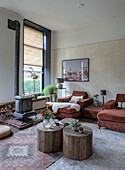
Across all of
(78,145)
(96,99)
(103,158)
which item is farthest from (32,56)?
(103,158)

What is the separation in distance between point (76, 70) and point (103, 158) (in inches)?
155

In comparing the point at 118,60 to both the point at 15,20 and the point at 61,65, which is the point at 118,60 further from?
the point at 15,20

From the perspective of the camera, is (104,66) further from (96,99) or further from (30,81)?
(30,81)

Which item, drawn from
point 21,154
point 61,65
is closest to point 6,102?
point 21,154

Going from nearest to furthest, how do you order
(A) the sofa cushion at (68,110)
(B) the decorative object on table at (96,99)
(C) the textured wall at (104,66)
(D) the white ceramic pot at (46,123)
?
(D) the white ceramic pot at (46,123), (A) the sofa cushion at (68,110), (C) the textured wall at (104,66), (B) the decorative object on table at (96,99)

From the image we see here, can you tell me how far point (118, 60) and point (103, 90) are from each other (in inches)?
47.4

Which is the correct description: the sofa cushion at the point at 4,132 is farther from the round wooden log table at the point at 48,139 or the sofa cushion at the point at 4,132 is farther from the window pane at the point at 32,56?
the window pane at the point at 32,56

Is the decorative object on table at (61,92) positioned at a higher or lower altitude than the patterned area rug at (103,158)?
higher

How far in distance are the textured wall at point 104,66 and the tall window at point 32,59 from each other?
1396 mm

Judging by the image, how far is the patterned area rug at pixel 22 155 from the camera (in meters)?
2.17

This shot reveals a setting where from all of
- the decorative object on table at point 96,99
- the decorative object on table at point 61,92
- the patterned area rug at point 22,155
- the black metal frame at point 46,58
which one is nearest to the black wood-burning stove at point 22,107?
the patterned area rug at point 22,155

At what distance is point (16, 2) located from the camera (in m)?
4.07

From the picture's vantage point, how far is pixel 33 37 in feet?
18.8

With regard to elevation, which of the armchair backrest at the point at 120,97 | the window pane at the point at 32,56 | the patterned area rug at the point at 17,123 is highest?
the window pane at the point at 32,56
